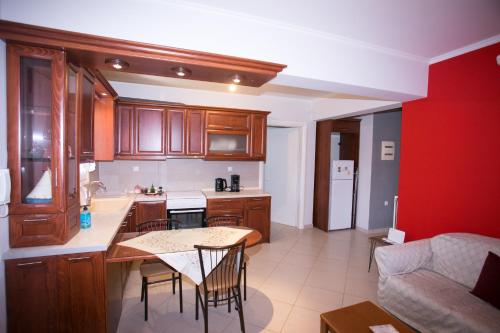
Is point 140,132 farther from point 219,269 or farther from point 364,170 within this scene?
A: point 364,170

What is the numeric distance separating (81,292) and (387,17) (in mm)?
3051

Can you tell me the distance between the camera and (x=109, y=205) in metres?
2.97

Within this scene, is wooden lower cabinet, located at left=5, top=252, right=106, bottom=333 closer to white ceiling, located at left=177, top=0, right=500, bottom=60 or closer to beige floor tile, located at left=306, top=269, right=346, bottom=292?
white ceiling, located at left=177, top=0, right=500, bottom=60

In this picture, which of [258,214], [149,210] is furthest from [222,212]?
[149,210]

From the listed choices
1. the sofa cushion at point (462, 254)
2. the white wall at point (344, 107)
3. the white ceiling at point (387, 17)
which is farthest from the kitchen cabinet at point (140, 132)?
the sofa cushion at point (462, 254)

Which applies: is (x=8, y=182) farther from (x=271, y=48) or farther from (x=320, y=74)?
(x=320, y=74)

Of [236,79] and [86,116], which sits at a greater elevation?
[236,79]

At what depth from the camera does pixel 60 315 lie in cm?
165

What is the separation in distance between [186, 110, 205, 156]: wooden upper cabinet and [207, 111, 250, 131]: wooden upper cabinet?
13cm

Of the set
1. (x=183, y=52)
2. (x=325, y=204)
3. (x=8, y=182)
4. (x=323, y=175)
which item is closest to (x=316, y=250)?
(x=325, y=204)

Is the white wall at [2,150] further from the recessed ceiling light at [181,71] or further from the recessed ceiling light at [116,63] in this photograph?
the recessed ceiling light at [181,71]

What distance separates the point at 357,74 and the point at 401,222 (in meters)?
1.95

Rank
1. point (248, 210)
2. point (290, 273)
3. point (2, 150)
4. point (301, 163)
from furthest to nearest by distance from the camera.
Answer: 1. point (301, 163)
2. point (248, 210)
3. point (290, 273)
4. point (2, 150)

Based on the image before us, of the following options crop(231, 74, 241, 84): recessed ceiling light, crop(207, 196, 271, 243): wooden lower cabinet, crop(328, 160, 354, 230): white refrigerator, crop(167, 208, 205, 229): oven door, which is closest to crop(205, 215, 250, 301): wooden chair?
crop(207, 196, 271, 243): wooden lower cabinet
